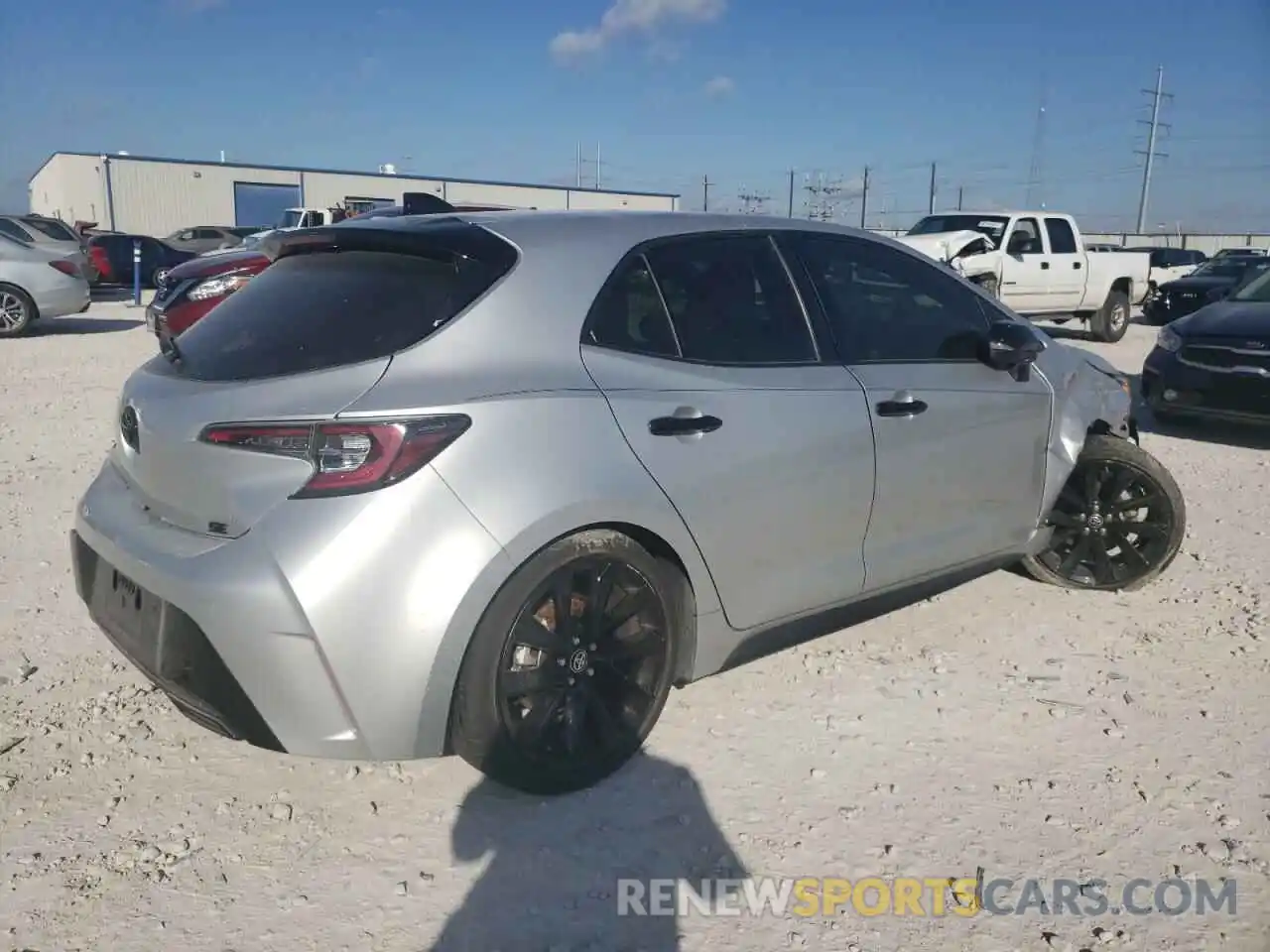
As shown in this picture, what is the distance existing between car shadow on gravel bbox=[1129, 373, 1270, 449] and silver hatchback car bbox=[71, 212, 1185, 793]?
567 cm

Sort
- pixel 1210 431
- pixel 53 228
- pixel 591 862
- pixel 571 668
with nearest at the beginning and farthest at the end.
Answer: pixel 591 862 → pixel 571 668 → pixel 1210 431 → pixel 53 228

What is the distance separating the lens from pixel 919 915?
99.9 inches

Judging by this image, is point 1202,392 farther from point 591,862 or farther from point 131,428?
point 131,428

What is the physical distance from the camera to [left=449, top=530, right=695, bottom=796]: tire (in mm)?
2648

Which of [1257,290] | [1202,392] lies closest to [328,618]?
[1202,392]

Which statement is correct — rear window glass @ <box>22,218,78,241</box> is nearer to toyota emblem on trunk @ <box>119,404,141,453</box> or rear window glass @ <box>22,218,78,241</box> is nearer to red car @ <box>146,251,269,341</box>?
red car @ <box>146,251,269,341</box>

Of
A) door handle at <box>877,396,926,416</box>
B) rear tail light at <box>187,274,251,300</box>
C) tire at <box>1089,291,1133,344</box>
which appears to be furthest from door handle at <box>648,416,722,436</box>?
tire at <box>1089,291,1133,344</box>

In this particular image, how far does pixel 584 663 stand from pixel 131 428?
147 cm

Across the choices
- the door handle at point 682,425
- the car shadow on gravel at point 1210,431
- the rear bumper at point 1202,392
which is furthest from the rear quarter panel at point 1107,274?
the door handle at point 682,425

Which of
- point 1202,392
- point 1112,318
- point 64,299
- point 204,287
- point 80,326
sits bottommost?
point 80,326

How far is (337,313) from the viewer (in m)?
2.75

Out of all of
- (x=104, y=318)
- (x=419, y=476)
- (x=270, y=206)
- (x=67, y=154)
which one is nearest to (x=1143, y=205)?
(x=270, y=206)

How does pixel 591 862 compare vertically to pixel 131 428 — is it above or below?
below

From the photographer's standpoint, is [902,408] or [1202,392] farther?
[1202,392]
